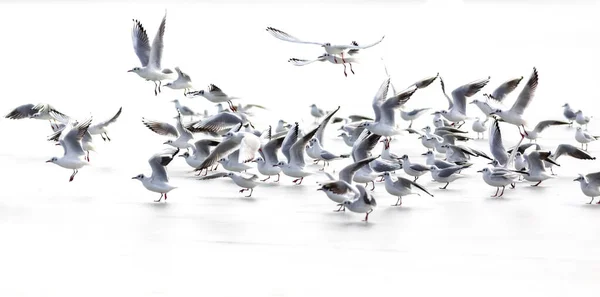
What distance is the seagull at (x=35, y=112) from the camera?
38.8 feet

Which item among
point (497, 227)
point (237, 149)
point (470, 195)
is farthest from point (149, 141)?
point (497, 227)

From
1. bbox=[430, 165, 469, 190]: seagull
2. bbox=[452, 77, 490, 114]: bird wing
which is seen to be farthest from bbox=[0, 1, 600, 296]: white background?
bbox=[452, 77, 490, 114]: bird wing

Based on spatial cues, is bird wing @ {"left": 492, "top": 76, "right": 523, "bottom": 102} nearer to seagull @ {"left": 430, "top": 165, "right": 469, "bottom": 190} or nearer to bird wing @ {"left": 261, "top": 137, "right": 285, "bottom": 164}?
seagull @ {"left": 430, "top": 165, "right": 469, "bottom": 190}

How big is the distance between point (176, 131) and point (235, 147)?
5.42 feet

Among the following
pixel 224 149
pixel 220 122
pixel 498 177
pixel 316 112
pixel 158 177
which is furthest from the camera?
pixel 316 112

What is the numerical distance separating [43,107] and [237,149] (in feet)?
10.9

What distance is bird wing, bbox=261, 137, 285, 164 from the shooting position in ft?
31.7

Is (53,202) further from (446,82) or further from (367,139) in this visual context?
(446,82)

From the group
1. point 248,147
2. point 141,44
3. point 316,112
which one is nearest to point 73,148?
point 248,147

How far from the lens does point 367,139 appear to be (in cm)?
977

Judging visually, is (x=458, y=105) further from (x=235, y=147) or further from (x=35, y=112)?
(x=35, y=112)

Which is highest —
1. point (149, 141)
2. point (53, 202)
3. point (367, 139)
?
point (367, 139)

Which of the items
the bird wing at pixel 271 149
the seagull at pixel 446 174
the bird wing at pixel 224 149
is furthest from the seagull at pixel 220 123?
the seagull at pixel 446 174

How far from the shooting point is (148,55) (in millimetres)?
12156
